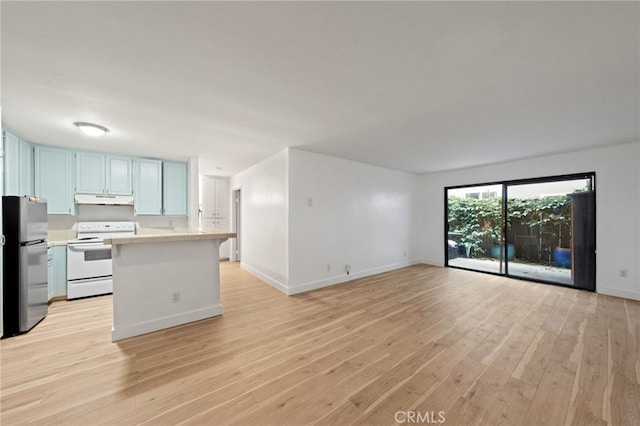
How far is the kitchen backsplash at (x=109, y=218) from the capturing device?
156 inches

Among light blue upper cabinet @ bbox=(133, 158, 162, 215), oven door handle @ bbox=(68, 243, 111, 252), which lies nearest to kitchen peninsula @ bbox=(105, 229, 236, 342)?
oven door handle @ bbox=(68, 243, 111, 252)

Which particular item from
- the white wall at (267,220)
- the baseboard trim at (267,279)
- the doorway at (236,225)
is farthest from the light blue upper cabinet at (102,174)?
the baseboard trim at (267,279)

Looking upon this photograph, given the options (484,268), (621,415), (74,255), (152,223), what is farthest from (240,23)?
(484,268)

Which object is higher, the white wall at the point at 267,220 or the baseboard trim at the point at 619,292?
the white wall at the point at 267,220

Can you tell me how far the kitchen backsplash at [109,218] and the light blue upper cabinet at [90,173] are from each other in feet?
1.32

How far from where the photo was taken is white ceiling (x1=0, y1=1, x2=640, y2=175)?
1.31 meters

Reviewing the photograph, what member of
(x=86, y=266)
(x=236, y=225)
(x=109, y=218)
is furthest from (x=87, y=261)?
(x=236, y=225)

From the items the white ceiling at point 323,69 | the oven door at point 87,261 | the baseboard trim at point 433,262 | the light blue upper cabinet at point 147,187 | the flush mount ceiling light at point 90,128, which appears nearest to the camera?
the white ceiling at point 323,69

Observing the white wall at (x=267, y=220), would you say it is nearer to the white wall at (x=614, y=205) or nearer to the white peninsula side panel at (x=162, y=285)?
the white peninsula side panel at (x=162, y=285)

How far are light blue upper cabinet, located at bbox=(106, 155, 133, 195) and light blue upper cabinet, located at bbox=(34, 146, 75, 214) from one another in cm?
47

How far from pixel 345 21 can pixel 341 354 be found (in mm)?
2598

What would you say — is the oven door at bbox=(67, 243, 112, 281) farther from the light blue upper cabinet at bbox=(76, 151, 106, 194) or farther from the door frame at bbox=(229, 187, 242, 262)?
the door frame at bbox=(229, 187, 242, 262)

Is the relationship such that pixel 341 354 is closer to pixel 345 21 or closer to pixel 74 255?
pixel 345 21

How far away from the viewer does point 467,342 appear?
Result: 2379mm
